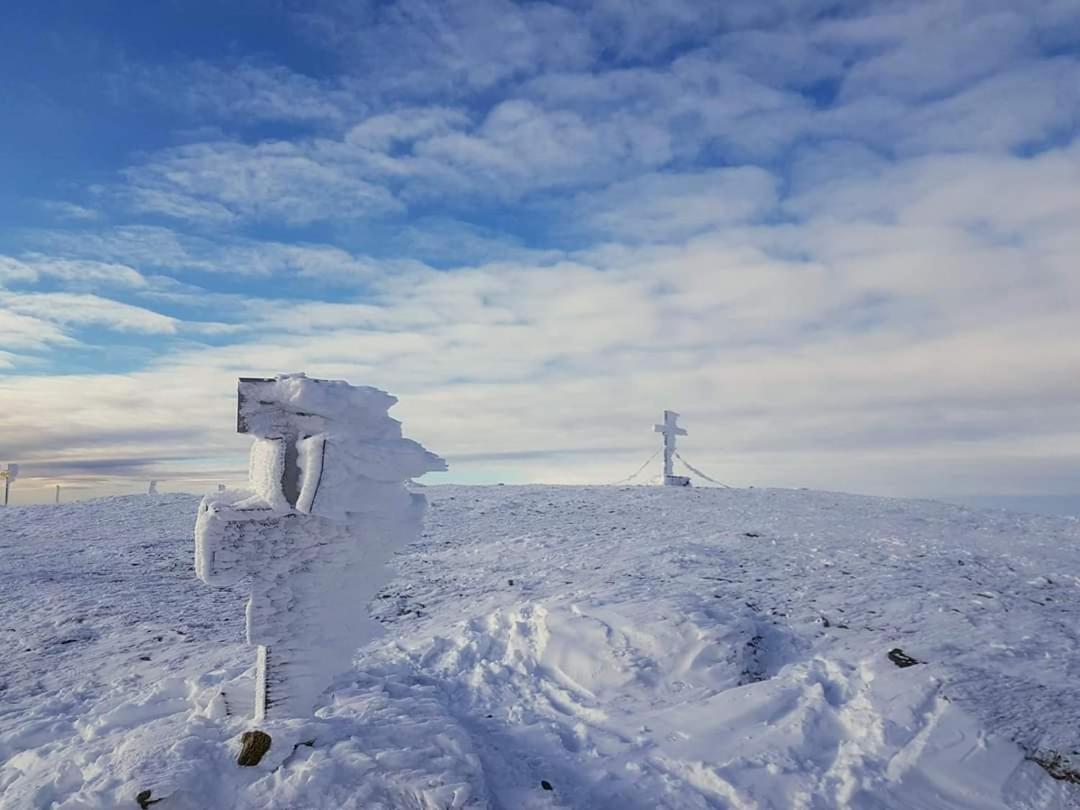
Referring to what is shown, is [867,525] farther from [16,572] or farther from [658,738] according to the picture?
[16,572]

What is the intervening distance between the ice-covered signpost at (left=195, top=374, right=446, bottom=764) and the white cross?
16.4 meters


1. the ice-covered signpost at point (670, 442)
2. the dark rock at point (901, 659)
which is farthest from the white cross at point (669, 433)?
the dark rock at point (901, 659)

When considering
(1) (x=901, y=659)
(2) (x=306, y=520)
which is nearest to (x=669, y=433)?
(1) (x=901, y=659)

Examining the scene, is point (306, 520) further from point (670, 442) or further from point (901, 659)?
point (670, 442)

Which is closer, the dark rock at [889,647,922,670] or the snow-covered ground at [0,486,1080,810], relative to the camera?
the snow-covered ground at [0,486,1080,810]

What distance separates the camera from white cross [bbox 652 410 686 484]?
22.0 meters

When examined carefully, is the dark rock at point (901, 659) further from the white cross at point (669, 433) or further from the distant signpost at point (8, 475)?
the distant signpost at point (8, 475)

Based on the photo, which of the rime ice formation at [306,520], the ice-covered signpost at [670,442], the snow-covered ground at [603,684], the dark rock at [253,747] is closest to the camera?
the dark rock at [253,747]

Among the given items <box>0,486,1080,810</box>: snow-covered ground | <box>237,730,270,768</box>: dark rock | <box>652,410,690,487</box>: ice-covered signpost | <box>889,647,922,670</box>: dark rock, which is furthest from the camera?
<box>652,410,690,487</box>: ice-covered signpost

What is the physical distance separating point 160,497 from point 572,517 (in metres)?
12.0

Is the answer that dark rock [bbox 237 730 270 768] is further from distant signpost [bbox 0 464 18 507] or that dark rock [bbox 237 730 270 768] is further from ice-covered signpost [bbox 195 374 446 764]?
distant signpost [bbox 0 464 18 507]

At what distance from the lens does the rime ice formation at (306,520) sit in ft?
19.0

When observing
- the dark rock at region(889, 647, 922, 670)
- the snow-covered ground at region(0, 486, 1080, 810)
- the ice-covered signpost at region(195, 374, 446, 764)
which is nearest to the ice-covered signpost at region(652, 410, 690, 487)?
the snow-covered ground at region(0, 486, 1080, 810)

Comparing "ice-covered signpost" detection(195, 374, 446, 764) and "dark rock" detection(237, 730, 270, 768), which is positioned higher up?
"ice-covered signpost" detection(195, 374, 446, 764)
